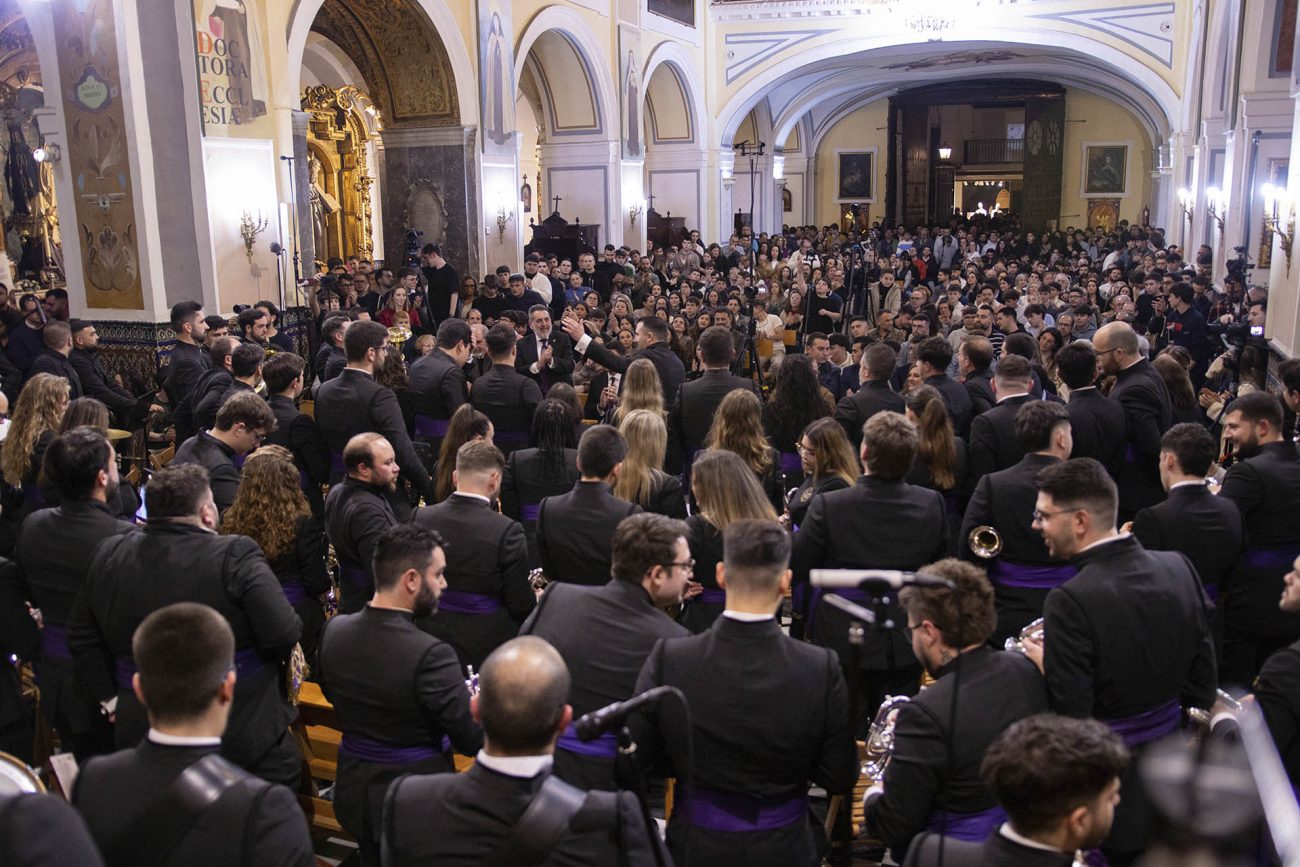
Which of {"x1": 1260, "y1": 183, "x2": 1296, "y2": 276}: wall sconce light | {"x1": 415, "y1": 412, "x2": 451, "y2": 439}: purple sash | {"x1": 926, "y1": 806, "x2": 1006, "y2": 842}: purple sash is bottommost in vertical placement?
{"x1": 926, "y1": 806, "x2": 1006, "y2": 842}: purple sash

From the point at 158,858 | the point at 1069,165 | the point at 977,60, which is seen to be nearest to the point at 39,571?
the point at 158,858

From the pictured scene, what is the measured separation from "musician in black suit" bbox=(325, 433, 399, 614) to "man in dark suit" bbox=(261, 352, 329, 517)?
49.3 inches

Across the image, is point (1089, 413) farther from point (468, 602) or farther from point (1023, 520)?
point (468, 602)

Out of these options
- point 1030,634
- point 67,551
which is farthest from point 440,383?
point 1030,634

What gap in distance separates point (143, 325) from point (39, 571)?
6822 millimetres

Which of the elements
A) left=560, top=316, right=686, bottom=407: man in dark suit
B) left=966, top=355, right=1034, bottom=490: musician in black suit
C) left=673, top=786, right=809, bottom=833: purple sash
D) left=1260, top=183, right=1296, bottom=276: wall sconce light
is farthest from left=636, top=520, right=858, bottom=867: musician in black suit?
left=1260, top=183, right=1296, bottom=276: wall sconce light

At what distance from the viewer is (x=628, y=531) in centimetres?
314

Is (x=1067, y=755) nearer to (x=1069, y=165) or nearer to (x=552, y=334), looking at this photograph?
(x=552, y=334)

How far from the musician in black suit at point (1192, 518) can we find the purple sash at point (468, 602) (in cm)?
234

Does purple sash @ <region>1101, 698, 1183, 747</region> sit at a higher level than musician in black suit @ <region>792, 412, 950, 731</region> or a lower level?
lower

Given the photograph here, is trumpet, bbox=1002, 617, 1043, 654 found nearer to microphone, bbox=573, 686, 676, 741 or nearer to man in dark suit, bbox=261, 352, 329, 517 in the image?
microphone, bbox=573, 686, 676, 741

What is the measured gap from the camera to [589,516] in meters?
4.08

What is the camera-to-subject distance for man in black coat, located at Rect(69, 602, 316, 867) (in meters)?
2.17

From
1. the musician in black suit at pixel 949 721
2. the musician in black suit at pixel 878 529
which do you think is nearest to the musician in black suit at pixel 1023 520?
the musician in black suit at pixel 878 529
